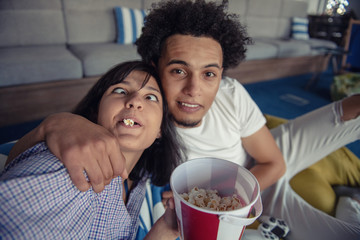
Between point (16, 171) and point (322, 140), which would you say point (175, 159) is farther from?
point (322, 140)

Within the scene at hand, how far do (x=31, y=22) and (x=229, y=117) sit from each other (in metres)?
2.34

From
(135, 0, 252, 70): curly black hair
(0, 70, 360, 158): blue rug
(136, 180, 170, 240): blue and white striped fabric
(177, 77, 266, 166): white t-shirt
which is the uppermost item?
(135, 0, 252, 70): curly black hair

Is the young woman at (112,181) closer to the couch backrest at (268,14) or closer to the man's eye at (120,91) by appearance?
the man's eye at (120,91)

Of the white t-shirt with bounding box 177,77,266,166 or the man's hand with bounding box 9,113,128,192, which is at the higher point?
the man's hand with bounding box 9,113,128,192

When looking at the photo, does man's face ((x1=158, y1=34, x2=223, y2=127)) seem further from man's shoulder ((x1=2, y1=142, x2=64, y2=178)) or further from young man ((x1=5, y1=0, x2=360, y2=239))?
man's shoulder ((x1=2, y1=142, x2=64, y2=178))

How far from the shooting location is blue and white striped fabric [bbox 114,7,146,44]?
274cm

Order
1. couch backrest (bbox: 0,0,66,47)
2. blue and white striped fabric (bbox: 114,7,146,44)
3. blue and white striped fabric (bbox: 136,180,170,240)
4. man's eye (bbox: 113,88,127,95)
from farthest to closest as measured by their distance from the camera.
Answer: blue and white striped fabric (bbox: 114,7,146,44), couch backrest (bbox: 0,0,66,47), blue and white striped fabric (bbox: 136,180,170,240), man's eye (bbox: 113,88,127,95)

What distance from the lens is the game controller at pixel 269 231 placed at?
853mm

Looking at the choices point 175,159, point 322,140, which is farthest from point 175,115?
point 322,140

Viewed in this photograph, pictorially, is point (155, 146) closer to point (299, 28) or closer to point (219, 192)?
point (219, 192)

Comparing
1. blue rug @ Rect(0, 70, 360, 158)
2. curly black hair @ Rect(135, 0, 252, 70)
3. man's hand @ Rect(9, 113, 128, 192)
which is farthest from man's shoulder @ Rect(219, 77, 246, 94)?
blue rug @ Rect(0, 70, 360, 158)

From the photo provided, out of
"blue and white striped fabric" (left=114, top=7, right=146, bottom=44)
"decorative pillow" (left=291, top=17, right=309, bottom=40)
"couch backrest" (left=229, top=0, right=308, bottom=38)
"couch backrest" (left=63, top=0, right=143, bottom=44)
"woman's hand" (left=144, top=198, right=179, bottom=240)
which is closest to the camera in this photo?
"woman's hand" (left=144, top=198, right=179, bottom=240)

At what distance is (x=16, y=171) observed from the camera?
0.45 m

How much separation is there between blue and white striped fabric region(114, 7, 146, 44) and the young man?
1.59 metres
